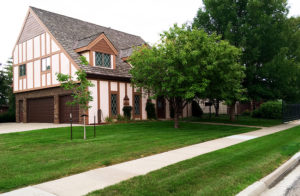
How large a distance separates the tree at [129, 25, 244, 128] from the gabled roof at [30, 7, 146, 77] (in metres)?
5.18

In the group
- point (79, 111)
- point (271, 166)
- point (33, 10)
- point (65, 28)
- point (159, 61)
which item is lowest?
point (271, 166)

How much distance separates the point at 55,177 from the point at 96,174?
2.88ft

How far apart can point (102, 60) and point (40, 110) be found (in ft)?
26.2

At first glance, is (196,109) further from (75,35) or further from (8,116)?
(8,116)

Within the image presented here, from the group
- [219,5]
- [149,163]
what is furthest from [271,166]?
[219,5]

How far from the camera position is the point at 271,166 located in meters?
6.45

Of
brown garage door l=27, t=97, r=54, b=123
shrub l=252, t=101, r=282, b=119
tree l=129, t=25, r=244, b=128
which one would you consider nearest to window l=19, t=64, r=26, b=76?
brown garage door l=27, t=97, r=54, b=123

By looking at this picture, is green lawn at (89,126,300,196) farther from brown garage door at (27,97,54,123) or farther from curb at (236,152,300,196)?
brown garage door at (27,97,54,123)

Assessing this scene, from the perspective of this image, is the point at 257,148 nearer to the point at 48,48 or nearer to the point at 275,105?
the point at 48,48

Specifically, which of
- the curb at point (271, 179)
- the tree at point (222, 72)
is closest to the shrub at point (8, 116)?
the tree at point (222, 72)

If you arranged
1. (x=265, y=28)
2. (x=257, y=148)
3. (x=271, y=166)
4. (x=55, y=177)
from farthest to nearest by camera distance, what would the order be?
(x=265, y=28) < (x=257, y=148) < (x=271, y=166) < (x=55, y=177)

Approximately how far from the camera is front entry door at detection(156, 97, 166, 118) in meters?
24.5

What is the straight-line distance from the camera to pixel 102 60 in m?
20.0

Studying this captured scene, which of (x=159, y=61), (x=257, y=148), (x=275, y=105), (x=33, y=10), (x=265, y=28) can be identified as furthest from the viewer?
(x=275, y=105)
